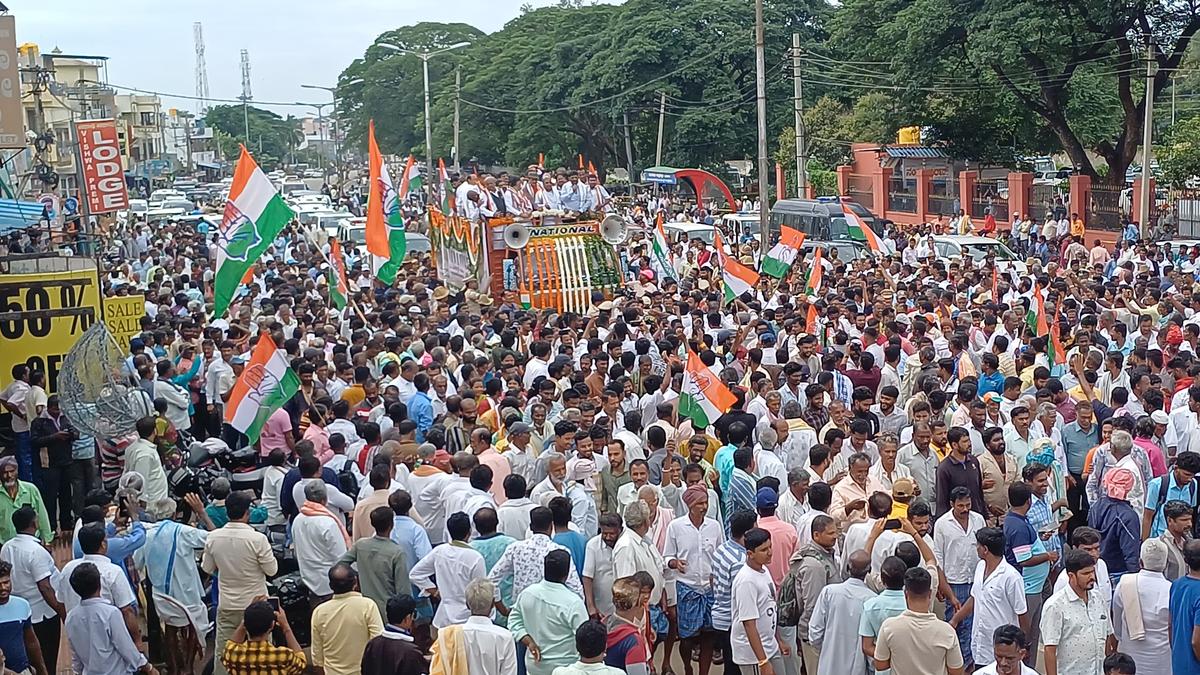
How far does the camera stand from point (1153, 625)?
6719 mm

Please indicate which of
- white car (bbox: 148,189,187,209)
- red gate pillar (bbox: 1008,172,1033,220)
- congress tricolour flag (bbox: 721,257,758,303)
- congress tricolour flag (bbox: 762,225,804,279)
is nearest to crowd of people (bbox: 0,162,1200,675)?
congress tricolour flag (bbox: 721,257,758,303)

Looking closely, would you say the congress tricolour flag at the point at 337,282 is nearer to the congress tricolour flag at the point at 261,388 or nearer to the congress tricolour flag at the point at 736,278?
the congress tricolour flag at the point at 736,278

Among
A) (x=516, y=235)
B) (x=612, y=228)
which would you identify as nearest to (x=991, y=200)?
(x=612, y=228)

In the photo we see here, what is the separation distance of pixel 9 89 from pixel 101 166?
9.26m

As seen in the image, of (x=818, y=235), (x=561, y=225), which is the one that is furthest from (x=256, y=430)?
(x=818, y=235)

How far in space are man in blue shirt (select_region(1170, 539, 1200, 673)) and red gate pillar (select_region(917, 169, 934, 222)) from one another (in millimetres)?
33556

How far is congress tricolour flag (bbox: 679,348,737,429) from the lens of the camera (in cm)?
1035

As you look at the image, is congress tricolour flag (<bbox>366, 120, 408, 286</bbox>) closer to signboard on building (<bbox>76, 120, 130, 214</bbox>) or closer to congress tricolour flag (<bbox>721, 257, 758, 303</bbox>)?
congress tricolour flag (<bbox>721, 257, 758, 303</bbox>)

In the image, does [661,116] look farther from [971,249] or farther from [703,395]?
[703,395]

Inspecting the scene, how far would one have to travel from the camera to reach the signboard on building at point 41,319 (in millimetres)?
12773

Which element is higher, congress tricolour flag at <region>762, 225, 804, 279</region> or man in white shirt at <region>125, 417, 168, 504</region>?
congress tricolour flag at <region>762, 225, 804, 279</region>

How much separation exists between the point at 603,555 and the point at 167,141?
432ft

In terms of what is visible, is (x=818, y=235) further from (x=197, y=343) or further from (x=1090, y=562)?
(x=1090, y=562)

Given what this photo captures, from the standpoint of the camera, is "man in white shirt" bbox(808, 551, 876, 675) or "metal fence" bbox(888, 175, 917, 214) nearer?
"man in white shirt" bbox(808, 551, 876, 675)
